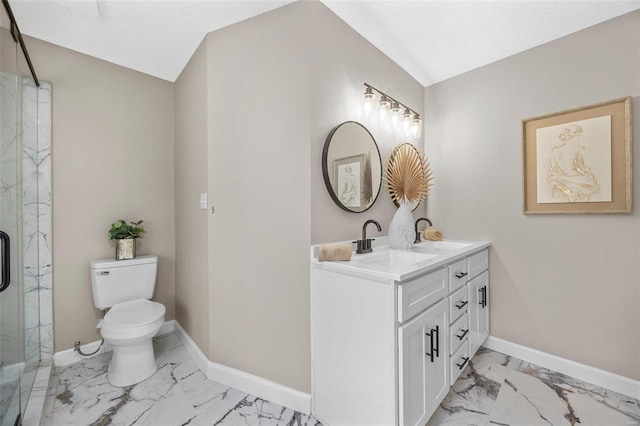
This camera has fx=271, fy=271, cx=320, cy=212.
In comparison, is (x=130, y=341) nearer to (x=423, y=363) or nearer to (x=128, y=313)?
(x=128, y=313)

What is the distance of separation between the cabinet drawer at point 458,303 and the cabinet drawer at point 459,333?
42mm

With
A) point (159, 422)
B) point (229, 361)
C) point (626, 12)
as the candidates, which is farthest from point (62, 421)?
point (626, 12)

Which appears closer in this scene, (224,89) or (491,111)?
(224,89)

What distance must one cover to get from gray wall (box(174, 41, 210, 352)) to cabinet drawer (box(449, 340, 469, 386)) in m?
1.60

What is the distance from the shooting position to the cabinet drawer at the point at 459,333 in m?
1.60

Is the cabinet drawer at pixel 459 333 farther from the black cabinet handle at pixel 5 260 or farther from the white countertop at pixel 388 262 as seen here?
the black cabinet handle at pixel 5 260

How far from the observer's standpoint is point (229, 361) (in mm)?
1814

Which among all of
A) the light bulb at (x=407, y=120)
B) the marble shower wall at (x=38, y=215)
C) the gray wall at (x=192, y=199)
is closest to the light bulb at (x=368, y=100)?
the light bulb at (x=407, y=120)

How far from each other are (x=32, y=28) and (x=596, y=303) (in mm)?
4238

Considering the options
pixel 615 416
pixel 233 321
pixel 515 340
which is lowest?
pixel 615 416

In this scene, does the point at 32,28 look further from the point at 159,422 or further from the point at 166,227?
the point at 159,422

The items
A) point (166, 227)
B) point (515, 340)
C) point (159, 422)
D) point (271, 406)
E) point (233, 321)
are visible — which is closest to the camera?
point (159, 422)

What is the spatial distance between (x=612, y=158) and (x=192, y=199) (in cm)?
293

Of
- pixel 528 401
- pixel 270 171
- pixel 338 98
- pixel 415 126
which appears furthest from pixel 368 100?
pixel 528 401
